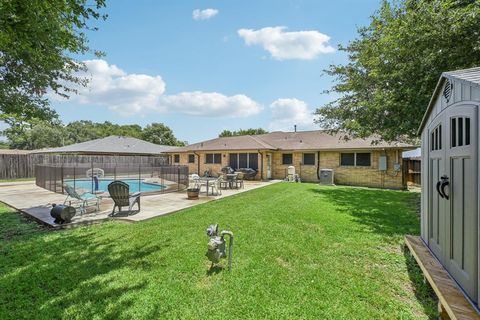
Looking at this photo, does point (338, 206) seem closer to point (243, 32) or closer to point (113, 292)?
point (113, 292)

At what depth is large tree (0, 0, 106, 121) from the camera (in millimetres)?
3733

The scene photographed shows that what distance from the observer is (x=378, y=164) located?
622 inches

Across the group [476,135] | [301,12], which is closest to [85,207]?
[476,135]

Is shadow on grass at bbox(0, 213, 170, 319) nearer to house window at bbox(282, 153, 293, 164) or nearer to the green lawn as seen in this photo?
the green lawn

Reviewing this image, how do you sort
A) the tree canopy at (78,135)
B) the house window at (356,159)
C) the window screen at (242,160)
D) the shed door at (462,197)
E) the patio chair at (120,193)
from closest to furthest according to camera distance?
the shed door at (462,197) < the patio chair at (120,193) < the house window at (356,159) < the window screen at (242,160) < the tree canopy at (78,135)

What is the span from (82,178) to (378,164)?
18.1 meters

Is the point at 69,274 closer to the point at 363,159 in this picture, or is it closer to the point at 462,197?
the point at 462,197

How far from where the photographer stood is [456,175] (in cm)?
261

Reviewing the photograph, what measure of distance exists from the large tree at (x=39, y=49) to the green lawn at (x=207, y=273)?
3555 millimetres

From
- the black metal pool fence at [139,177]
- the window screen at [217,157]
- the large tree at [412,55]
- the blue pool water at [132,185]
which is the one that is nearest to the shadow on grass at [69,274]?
the black metal pool fence at [139,177]

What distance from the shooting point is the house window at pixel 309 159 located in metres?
18.5

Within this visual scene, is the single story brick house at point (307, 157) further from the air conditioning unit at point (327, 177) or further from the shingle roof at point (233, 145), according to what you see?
the air conditioning unit at point (327, 177)

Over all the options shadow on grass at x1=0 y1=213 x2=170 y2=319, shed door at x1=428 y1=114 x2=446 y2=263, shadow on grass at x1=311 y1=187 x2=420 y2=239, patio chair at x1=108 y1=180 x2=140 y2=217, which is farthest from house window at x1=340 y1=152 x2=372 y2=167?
shadow on grass at x1=0 y1=213 x2=170 y2=319

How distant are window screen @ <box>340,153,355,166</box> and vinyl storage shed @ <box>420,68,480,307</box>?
46.2ft
